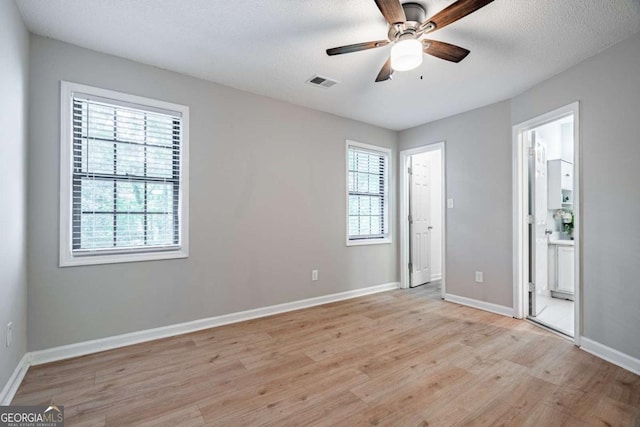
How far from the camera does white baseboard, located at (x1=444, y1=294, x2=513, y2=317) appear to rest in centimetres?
357

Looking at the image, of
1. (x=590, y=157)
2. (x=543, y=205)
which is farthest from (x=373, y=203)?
(x=590, y=157)

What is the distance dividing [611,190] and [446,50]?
1800 millimetres

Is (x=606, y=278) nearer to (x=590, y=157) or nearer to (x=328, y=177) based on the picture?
(x=590, y=157)

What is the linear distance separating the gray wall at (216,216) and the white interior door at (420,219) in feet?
2.35

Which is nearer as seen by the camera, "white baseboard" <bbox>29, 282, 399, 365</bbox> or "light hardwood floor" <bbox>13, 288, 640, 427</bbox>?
"light hardwood floor" <bbox>13, 288, 640, 427</bbox>

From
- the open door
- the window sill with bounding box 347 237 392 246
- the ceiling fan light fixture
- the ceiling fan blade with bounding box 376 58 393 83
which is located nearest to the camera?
the ceiling fan light fixture

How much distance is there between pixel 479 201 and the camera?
12.7ft

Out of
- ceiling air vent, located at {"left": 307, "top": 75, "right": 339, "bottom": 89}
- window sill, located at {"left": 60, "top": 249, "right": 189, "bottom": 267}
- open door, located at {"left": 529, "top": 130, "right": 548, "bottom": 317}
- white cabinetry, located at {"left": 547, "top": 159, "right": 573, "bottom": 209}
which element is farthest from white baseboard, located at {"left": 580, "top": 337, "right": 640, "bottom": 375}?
window sill, located at {"left": 60, "top": 249, "right": 189, "bottom": 267}

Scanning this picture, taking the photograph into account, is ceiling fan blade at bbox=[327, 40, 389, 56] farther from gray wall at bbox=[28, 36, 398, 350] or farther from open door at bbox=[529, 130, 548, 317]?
open door at bbox=[529, 130, 548, 317]

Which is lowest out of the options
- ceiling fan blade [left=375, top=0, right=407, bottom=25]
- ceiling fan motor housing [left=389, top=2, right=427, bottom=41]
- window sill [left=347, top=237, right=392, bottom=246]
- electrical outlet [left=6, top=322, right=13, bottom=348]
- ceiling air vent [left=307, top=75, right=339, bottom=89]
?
electrical outlet [left=6, top=322, right=13, bottom=348]

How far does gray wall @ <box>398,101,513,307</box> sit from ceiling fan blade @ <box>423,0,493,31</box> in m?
2.24

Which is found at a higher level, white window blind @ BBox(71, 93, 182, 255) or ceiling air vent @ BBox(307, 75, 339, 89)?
ceiling air vent @ BBox(307, 75, 339, 89)

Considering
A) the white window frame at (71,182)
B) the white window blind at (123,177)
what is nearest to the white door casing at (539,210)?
the white window frame at (71,182)

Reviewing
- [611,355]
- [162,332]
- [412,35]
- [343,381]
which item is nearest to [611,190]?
[611,355]
